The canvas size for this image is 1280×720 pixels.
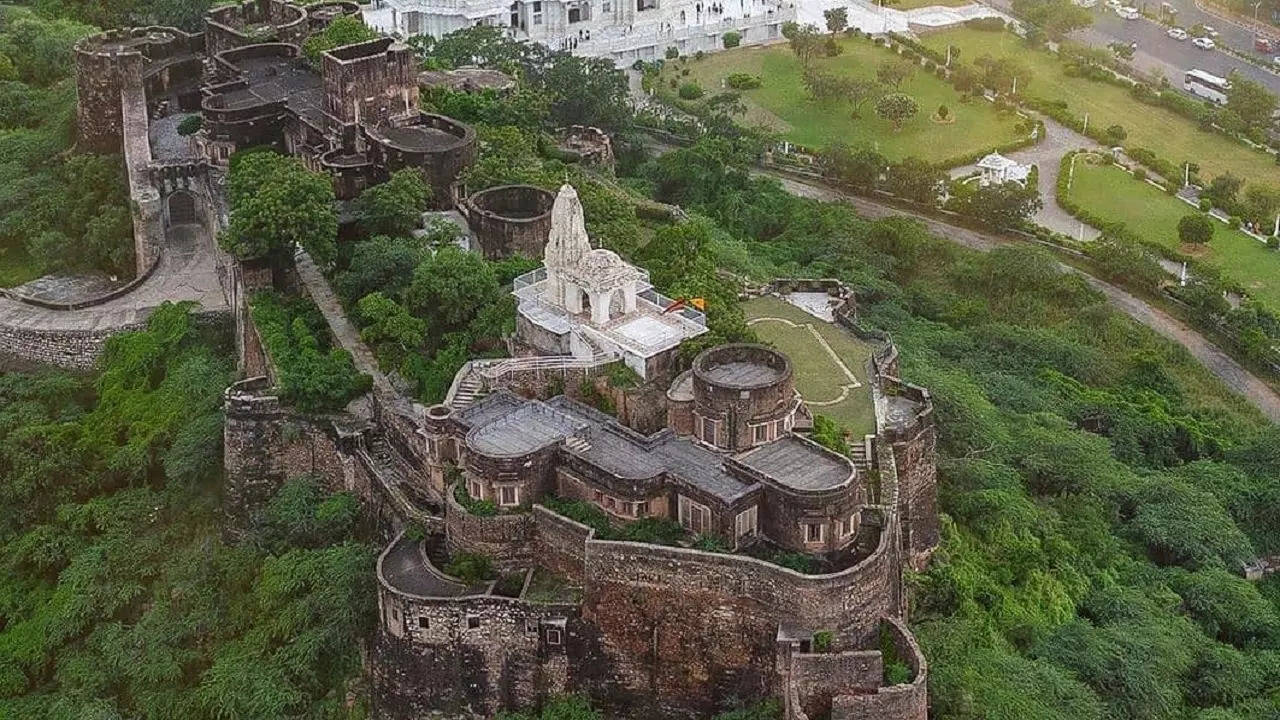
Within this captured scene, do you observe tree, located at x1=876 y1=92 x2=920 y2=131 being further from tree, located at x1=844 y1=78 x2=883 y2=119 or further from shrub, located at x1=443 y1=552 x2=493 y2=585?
shrub, located at x1=443 y1=552 x2=493 y2=585

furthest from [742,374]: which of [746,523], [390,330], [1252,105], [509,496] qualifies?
[1252,105]

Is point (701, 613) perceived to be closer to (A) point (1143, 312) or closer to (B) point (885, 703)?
(B) point (885, 703)

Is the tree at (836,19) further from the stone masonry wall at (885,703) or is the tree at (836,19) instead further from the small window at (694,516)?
the stone masonry wall at (885,703)

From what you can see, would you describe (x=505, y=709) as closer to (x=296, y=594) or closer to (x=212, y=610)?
(x=296, y=594)

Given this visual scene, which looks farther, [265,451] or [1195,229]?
[1195,229]

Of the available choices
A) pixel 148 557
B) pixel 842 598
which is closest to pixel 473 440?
pixel 842 598

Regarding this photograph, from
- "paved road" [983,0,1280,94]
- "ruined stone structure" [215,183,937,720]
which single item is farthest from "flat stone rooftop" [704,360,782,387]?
"paved road" [983,0,1280,94]
